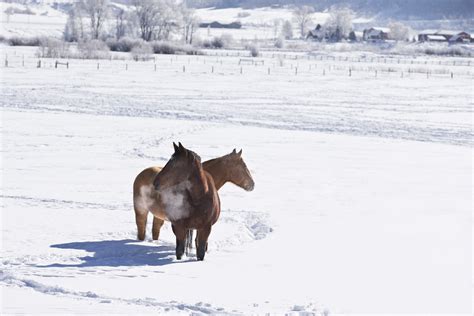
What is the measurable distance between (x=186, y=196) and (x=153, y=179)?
776 millimetres

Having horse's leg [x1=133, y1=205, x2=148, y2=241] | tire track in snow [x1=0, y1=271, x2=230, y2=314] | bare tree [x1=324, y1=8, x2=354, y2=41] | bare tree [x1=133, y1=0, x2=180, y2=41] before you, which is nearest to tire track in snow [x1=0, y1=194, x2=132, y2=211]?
horse's leg [x1=133, y1=205, x2=148, y2=241]

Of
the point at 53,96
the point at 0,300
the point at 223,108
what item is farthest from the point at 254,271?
the point at 53,96

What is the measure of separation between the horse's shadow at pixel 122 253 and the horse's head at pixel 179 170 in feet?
2.63

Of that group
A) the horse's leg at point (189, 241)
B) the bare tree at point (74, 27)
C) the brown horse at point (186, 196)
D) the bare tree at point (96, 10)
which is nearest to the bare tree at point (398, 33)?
the bare tree at point (96, 10)

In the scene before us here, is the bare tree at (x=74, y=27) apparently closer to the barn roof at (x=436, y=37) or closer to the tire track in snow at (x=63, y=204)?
the barn roof at (x=436, y=37)

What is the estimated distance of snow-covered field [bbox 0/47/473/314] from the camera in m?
7.93

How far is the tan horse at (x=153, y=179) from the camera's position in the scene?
9906 mm

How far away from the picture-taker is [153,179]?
9.82 meters

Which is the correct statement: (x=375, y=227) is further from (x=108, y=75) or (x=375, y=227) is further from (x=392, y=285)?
(x=108, y=75)

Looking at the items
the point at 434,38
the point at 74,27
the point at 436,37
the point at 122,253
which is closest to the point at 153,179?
the point at 122,253

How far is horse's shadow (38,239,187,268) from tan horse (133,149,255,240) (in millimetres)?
268

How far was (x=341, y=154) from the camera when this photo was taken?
19234 millimetres

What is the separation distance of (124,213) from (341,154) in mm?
8368

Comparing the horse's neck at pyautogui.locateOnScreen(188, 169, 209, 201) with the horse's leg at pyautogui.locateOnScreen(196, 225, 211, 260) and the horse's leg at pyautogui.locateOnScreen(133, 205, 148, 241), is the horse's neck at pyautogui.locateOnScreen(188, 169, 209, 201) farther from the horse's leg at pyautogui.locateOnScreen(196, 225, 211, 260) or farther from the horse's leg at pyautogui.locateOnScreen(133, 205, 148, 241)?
the horse's leg at pyautogui.locateOnScreen(133, 205, 148, 241)
